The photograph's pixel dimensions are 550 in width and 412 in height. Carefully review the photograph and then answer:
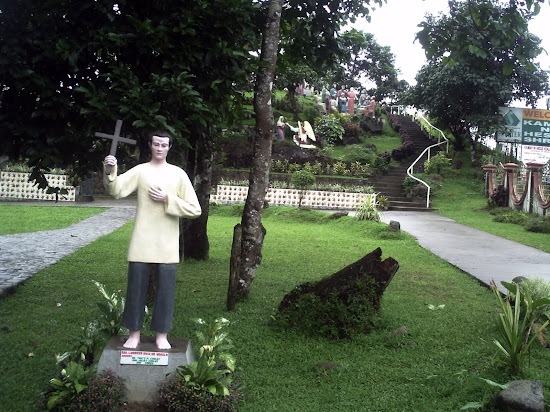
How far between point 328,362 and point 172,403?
60.4 inches

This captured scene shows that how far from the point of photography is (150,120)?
14.2 ft

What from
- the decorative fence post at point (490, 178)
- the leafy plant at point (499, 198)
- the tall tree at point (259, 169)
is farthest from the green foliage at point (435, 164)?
the tall tree at point (259, 169)

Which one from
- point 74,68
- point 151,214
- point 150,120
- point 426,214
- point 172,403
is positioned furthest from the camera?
point 426,214

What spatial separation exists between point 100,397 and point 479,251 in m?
9.27

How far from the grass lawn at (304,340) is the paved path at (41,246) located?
0.36 metres

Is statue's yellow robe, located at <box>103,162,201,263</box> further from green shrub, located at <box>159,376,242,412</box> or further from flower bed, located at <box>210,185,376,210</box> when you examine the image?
flower bed, located at <box>210,185,376,210</box>

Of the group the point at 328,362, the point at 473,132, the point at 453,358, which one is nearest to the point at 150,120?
the point at 328,362

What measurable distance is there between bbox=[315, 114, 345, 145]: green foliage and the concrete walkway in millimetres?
12978

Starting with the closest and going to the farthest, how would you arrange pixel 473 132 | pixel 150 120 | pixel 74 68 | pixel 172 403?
1. pixel 172 403
2. pixel 150 120
3. pixel 74 68
4. pixel 473 132

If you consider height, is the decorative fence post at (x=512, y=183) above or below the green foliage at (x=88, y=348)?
above

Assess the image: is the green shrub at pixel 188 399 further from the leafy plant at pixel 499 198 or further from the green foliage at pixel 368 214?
the leafy plant at pixel 499 198

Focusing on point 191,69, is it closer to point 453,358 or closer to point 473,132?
point 453,358

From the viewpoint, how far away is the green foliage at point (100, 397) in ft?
10.9

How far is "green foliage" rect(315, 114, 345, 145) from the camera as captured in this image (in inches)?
1148
